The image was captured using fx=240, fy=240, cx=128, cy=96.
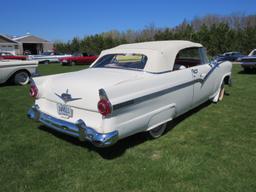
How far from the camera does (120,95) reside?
10.4ft

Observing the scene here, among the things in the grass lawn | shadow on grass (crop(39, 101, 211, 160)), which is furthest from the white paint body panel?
shadow on grass (crop(39, 101, 211, 160))

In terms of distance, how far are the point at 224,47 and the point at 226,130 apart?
2961cm

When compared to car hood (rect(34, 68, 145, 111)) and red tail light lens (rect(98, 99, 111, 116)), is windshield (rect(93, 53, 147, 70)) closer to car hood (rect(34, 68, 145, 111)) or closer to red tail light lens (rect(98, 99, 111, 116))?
car hood (rect(34, 68, 145, 111))

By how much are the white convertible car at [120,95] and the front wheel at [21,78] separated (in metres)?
6.20

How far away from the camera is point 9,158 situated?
3480 millimetres

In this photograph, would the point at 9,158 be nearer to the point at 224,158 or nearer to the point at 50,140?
the point at 50,140

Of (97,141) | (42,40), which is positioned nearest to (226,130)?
(97,141)

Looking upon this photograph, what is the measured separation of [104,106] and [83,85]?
60 centimetres

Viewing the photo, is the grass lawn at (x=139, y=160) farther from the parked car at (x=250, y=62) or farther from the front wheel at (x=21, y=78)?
the parked car at (x=250, y=62)

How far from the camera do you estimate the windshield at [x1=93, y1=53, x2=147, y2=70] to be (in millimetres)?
4254

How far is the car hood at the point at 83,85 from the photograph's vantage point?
10.8ft

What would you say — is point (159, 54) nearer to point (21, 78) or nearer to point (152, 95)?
point (152, 95)

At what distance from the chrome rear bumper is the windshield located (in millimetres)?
1497

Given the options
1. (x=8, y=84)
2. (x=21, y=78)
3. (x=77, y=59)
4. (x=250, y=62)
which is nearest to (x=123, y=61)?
(x=21, y=78)
